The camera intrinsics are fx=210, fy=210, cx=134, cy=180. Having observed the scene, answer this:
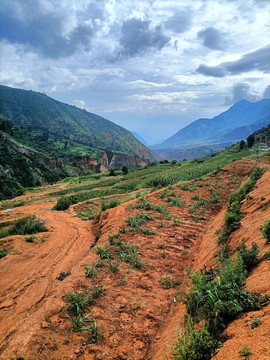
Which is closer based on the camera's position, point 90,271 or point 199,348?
point 199,348

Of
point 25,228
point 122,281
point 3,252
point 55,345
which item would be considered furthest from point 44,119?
point 55,345

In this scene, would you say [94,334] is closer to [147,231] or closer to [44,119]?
[147,231]

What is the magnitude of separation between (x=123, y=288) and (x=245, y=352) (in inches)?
128

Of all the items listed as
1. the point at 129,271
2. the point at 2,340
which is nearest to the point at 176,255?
the point at 129,271

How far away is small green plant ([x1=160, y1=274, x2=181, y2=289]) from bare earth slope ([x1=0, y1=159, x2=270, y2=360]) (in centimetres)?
8

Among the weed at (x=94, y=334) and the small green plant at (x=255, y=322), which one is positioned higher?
the small green plant at (x=255, y=322)

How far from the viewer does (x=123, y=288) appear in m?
5.23

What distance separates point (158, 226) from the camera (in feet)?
28.8

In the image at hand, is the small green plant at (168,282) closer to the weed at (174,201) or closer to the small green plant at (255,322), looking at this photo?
the small green plant at (255,322)

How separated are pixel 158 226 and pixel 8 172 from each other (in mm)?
51712

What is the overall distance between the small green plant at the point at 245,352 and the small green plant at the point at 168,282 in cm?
301

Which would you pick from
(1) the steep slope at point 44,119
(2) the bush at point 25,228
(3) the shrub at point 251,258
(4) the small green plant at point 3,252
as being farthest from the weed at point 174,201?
(1) the steep slope at point 44,119

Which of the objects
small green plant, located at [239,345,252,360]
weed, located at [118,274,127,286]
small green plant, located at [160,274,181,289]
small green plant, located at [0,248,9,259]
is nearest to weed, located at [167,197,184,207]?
small green plant, located at [160,274,181,289]

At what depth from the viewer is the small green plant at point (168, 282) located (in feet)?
17.9
